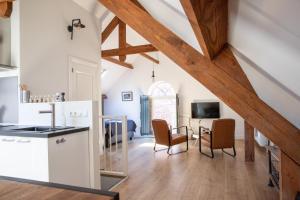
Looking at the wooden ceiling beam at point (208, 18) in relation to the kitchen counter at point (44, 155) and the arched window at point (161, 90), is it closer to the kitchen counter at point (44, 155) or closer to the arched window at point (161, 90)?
the kitchen counter at point (44, 155)

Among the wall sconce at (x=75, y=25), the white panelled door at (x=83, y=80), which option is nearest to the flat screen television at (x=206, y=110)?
the white panelled door at (x=83, y=80)

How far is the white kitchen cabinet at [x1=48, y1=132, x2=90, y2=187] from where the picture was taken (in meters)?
2.15

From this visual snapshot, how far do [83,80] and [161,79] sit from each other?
164 inches

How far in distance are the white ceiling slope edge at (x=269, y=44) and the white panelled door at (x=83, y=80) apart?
2.32 meters

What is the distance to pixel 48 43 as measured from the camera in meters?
3.40

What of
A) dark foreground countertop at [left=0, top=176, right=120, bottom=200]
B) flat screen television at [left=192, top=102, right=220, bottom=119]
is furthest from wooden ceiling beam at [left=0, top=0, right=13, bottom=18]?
flat screen television at [left=192, top=102, right=220, bottom=119]

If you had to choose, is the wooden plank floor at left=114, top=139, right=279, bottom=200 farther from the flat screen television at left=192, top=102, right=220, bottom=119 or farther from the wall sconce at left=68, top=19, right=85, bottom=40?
the wall sconce at left=68, top=19, right=85, bottom=40

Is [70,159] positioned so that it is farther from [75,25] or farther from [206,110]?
[206,110]

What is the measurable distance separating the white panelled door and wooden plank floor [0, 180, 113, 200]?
3045 mm

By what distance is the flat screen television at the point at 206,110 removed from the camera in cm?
721

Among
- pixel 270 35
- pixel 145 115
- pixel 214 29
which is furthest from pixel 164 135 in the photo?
pixel 270 35

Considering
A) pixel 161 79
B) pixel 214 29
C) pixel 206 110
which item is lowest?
pixel 206 110

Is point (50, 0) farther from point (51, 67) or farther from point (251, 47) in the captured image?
point (251, 47)

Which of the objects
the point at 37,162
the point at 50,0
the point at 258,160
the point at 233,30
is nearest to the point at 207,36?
the point at 233,30
